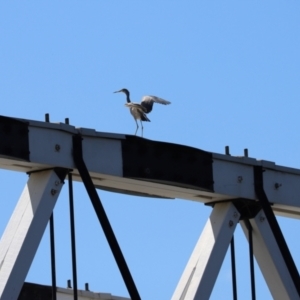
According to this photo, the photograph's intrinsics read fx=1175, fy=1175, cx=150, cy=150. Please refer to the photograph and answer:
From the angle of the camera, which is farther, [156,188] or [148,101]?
[148,101]

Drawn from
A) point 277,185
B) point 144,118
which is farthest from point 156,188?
point 144,118

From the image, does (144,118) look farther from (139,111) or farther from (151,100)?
(151,100)

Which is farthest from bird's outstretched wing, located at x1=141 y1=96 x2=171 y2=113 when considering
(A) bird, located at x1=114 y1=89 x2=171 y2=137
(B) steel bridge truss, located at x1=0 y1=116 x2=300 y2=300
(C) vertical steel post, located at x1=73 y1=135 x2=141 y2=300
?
(C) vertical steel post, located at x1=73 y1=135 x2=141 y2=300

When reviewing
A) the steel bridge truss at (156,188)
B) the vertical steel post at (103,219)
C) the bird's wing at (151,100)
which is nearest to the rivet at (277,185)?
the steel bridge truss at (156,188)

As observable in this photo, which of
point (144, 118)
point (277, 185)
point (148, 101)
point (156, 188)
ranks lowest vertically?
point (156, 188)

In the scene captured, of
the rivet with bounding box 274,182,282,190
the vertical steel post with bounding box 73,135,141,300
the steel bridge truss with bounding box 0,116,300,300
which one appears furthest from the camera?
the rivet with bounding box 274,182,282,190

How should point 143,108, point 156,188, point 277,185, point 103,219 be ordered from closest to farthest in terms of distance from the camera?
point 103,219 < point 156,188 < point 277,185 < point 143,108

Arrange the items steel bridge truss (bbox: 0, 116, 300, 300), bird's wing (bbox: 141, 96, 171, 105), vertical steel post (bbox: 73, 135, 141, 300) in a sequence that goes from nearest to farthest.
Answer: steel bridge truss (bbox: 0, 116, 300, 300)
vertical steel post (bbox: 73, 135, 141, 300)
bird's wing (bbox: 141, 96, 171, 105)

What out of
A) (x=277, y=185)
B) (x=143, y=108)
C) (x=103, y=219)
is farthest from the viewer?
(x=143, y=108)

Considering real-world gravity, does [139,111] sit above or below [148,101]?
below

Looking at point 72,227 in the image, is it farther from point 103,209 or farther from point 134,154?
point 134,154

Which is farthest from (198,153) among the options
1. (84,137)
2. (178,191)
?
(84,137)

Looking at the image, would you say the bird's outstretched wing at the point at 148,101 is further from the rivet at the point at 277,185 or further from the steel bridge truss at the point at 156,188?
the rivet at the point at 277,185

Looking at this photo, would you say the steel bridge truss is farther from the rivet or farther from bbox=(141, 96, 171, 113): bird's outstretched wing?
bbox=(141, 96, 171, 113): bird's outstretched wing
